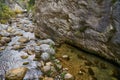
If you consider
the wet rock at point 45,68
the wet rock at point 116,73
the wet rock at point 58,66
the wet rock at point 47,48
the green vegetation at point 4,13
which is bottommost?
the wet rock at point 116,73

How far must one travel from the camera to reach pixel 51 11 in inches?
244

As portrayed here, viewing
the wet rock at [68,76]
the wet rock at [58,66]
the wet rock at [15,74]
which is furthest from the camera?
the wet rock at [58,66]

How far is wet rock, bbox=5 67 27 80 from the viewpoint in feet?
14.1

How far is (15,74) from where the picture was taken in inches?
171

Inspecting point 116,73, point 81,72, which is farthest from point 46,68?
point 116,73

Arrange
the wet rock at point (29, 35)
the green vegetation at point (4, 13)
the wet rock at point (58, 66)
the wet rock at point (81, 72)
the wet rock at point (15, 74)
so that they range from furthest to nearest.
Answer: the green vegetation at point (4, 13)
the wet rock at point (29, 35)
the wet rock at point (58, 66)
the wet rock at point (81, 72)
the wet rock at point (15, 74)

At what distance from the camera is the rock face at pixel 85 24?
452cm

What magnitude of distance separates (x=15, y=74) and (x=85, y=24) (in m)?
2.59

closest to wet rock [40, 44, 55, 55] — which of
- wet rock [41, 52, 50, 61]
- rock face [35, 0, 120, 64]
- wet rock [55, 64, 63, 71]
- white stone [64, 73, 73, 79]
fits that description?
wet rock [41, 52, 50, 61]

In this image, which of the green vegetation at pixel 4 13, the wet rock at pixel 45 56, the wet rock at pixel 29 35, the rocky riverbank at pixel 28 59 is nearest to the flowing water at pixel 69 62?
the rocky riverbank at pixel 28 59

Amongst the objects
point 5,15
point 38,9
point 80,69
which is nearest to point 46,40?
point 38,9

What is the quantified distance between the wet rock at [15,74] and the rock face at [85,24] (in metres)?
2.08

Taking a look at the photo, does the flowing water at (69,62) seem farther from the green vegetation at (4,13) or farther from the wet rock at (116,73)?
the green vegetation at (4,13)

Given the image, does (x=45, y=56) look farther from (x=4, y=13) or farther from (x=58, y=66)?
(x=4, y=13)
